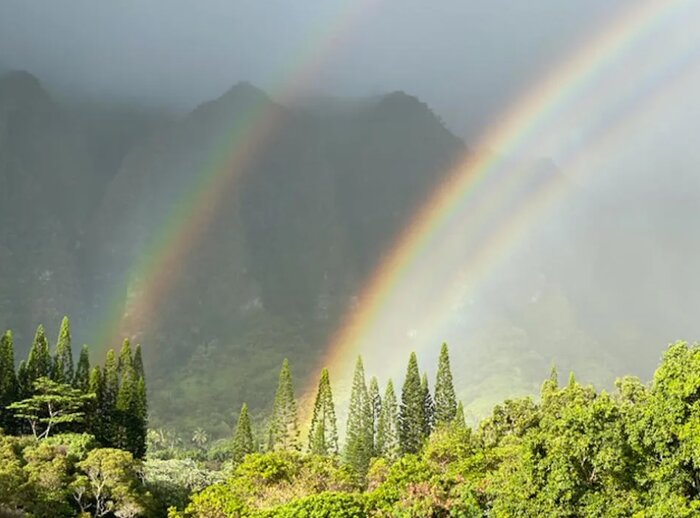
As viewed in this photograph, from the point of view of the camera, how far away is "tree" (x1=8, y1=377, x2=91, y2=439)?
1925 inches

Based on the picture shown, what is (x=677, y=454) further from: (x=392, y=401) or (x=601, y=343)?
(x=601, y=343)

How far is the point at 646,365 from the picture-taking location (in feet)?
610

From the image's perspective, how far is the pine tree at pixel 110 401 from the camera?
5619 cm

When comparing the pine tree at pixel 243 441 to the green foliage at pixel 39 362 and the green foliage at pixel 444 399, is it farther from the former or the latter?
the green foliage at pixel 39 362

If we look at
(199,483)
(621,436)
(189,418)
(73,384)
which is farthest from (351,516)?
(189,418)

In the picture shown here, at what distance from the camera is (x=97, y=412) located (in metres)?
56.7

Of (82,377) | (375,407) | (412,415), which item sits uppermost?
(82,377)

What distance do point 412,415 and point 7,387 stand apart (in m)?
36.3

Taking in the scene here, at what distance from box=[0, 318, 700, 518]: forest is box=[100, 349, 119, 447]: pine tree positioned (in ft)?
0.40

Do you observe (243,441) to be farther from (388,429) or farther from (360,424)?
(388,429)

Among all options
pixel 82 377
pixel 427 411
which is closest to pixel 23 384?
pixel 82 377

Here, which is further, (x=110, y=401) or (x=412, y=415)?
(x=412, y=415)

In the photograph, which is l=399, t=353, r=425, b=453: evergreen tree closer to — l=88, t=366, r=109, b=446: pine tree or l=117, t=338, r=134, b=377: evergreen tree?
l=117, t=338, r=134, b=377: evergreen tree

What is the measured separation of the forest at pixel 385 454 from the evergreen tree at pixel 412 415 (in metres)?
0.14
